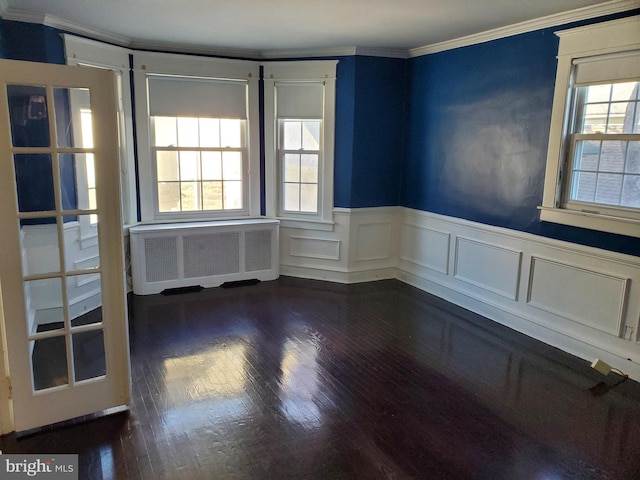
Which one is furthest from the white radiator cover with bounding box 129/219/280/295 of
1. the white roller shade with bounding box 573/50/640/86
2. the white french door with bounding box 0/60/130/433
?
the white roller shade with bounding box 573/50/640/86

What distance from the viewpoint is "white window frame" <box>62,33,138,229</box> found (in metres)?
4.49

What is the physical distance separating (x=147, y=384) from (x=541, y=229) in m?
3.29

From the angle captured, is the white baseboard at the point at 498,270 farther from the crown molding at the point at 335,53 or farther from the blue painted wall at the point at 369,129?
the crown molding at the point at 335,53

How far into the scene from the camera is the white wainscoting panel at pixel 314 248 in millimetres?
5738

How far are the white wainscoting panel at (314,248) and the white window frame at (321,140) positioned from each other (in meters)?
0.16

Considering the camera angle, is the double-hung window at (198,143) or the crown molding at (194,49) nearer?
the crown molding at (194,49)

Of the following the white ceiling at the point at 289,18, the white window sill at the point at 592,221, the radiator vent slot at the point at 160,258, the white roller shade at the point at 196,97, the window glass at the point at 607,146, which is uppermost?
the white ceiling at the point at 289,18

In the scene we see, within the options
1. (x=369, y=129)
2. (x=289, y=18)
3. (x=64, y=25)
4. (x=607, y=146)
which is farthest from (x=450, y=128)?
(x=64, y=25)

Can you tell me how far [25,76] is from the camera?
2404mm

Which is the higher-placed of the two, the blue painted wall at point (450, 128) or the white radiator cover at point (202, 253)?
the blue painted wall at point (450, 128)

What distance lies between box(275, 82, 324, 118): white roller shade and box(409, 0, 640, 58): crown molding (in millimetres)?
1207

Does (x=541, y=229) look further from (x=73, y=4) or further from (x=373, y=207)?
(x=73, y=4)

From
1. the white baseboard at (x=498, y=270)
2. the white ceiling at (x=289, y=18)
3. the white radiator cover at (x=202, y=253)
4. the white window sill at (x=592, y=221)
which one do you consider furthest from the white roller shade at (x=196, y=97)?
the white window sill at (x=592, y=221)

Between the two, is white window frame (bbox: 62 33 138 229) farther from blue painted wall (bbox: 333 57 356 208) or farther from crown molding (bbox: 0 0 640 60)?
blue painted wall (bbox: 333 57 356 208)
